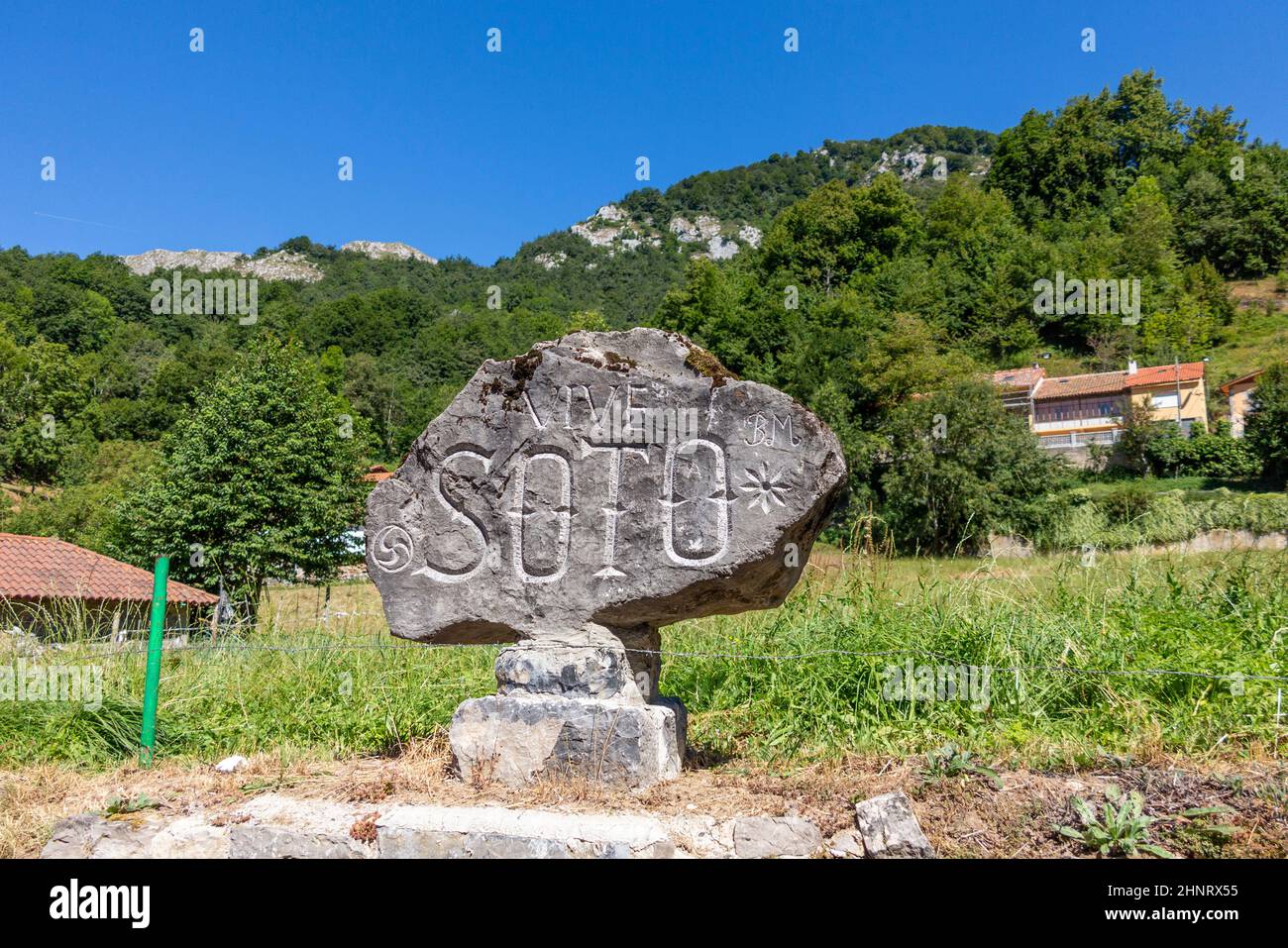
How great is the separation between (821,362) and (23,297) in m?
55.2

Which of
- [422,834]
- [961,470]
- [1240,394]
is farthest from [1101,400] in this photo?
[422,834]

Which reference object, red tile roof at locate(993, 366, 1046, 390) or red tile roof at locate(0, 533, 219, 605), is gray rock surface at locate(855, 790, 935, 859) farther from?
red tile roof at locate(993, 366, 1046, 390)

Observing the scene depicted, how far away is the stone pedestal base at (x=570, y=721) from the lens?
429 cm

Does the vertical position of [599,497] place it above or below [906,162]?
below

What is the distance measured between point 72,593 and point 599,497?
4.98m

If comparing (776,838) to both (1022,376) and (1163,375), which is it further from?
(1022,376)

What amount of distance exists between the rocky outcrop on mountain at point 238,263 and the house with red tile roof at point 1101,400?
6519 centimetres

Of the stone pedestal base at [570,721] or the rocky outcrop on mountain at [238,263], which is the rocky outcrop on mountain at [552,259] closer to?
the rocky outcrop on mountain at [238,263]

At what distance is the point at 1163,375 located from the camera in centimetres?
4166

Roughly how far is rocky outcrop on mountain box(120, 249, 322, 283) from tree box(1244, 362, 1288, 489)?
7481 cm

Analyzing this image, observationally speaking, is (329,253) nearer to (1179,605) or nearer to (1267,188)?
(1267,188)

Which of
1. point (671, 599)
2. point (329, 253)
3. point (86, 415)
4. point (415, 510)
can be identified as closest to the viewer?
point (671, 599)

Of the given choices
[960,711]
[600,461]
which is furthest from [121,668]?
[960,711]

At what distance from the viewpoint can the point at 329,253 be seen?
4190 inches
